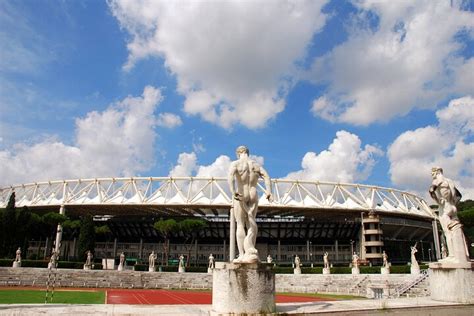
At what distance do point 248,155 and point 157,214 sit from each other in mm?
66669

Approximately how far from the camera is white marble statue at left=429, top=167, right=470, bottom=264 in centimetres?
1055

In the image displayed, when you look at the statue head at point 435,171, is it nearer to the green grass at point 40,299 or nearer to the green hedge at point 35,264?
the green grass at point 40,299

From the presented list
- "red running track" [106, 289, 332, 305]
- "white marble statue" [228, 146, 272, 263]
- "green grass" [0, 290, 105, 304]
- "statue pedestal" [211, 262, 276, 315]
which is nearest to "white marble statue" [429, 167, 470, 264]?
"white marble statue" [228, 146, 272, 263]

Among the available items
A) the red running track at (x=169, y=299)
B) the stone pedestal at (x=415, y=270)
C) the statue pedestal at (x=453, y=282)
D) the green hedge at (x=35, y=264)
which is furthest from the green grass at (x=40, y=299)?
the stone pedestal at (x=415, y=270)

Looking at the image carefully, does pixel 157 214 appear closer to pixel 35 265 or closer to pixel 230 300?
pixel 35 265

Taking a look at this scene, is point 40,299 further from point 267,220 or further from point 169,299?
point 267,220

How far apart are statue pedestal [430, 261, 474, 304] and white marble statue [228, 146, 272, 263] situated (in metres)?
5.96

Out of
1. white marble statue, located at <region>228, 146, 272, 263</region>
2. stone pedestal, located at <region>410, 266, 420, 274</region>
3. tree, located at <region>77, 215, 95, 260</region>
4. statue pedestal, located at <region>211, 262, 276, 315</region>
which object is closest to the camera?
statue pedestal, located at <region>211, 262, 276, 315</region>

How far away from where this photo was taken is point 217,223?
72125 mm

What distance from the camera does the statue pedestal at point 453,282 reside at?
9.90 meters

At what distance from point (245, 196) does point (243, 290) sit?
7.22 feet

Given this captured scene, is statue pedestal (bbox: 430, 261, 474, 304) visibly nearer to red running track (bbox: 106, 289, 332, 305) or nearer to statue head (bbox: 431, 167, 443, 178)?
statue head (bbox: 431, 167, 443, 178)

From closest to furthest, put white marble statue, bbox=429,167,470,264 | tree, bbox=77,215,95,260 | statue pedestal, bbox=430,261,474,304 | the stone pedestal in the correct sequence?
statue pedestal, bbox=430,261,474,304, white marble statue, bbox=429,167,470,264, the stone pedestal, tree, bbox=77,215,95,260

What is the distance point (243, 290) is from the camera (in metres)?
7.50
